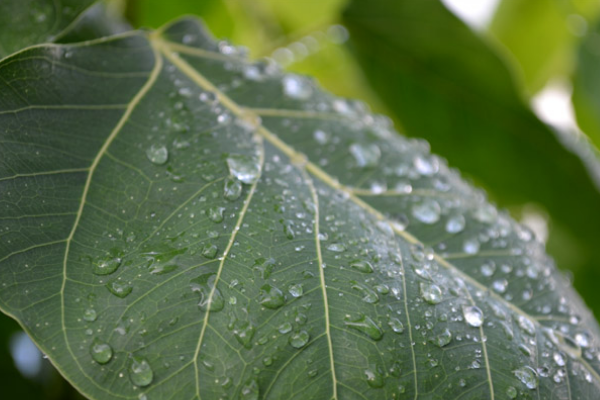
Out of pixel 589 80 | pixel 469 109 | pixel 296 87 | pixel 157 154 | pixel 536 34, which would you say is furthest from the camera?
pixel 536 34

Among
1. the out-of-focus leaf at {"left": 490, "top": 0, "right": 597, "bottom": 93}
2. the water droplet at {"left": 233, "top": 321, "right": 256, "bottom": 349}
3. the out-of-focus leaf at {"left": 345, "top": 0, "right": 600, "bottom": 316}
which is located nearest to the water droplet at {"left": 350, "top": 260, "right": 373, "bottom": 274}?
the water droplet at {"left": 233, "top": 321, "right": 256, "bottom": 349}

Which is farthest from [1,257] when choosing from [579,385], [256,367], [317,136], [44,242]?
[579,385]

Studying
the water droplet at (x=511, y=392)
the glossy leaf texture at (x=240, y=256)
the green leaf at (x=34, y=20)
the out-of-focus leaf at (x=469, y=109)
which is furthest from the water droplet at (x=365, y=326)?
the out-of-focus leaf at (x=469, y=109)

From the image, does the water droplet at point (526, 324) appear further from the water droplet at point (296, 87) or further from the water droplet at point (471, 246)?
the water droplet at point (296, 87)

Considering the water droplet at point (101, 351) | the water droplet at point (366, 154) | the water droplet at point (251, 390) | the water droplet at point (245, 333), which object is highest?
the water droplet at point (366, 154)

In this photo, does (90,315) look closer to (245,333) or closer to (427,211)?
(245,333)

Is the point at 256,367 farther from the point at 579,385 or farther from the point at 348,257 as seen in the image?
the point at 579,385

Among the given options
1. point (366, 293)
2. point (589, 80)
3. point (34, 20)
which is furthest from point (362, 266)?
point (589, 80)

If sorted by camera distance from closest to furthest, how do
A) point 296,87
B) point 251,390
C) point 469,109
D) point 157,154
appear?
point 251,390 < point 157,154 < point 296,87 < point 469,109
